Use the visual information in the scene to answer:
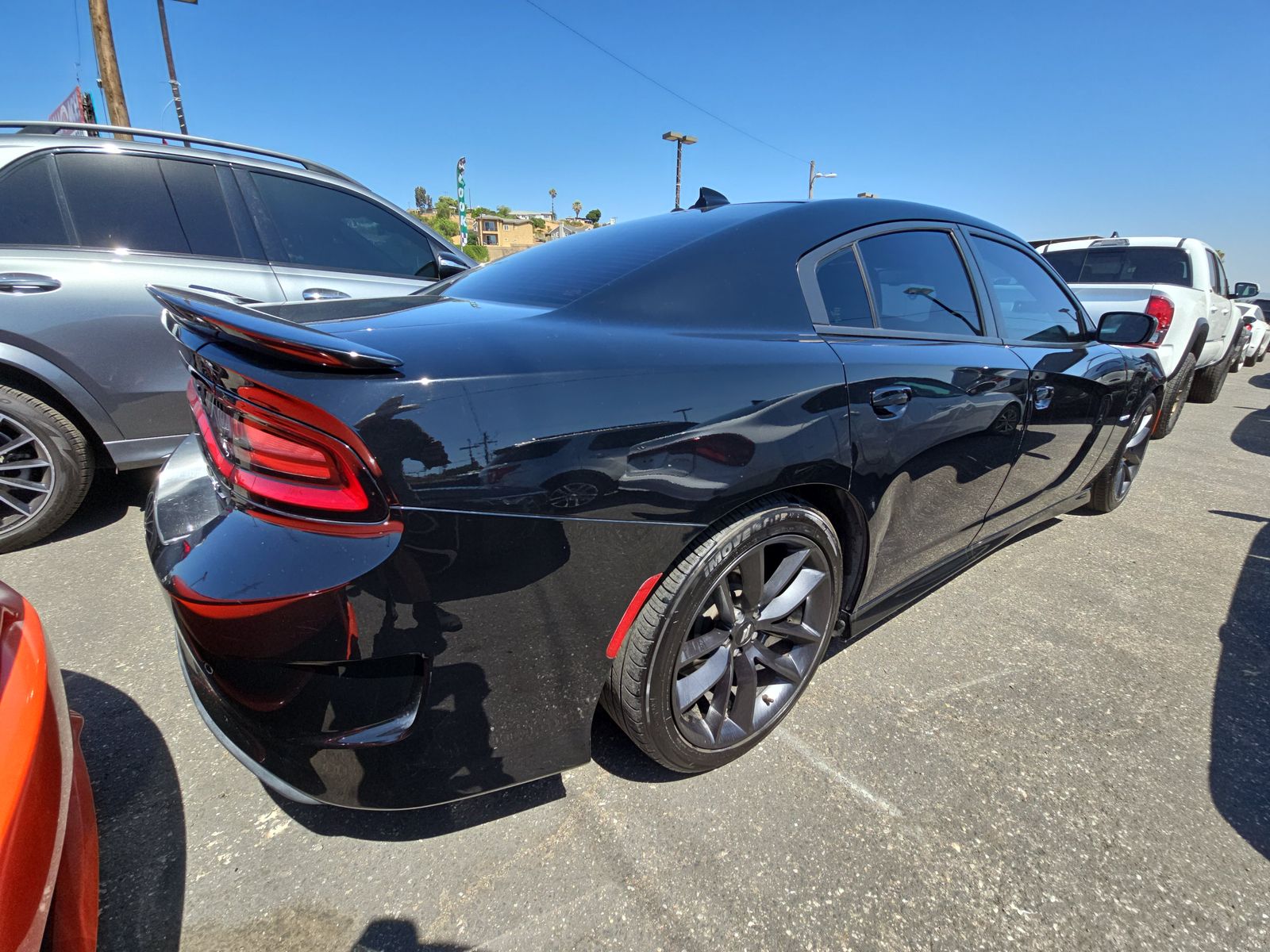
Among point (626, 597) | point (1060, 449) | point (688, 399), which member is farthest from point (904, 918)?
point (1060, 449)

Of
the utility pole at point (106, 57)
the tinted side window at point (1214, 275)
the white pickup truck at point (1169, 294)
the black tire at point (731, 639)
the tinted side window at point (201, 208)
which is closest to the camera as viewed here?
the black tire at point (731, 639)

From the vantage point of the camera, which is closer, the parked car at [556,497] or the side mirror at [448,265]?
the parked car at [556,497]

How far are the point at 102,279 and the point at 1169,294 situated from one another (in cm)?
771

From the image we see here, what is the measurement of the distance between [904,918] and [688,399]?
126 centimetres

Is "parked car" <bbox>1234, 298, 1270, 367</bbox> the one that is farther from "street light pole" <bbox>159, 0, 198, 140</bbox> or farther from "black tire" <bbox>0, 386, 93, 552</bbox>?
"street light pole" <bbox>159, 0, 198, 140</bbox>

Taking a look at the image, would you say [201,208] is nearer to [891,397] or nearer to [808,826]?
[891,397]

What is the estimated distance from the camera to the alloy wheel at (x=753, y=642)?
1.67m

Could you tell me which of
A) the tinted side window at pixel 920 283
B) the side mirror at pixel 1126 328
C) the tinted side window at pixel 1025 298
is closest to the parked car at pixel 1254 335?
the side mirror at pixel 1126 328

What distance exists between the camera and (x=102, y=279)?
2725 millimetres

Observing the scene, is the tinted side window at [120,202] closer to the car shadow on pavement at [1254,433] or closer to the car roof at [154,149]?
the car roof at [154,149]

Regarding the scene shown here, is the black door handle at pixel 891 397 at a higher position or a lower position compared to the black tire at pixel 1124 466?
higher

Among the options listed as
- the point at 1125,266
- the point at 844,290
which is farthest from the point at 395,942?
the point at 1125,266

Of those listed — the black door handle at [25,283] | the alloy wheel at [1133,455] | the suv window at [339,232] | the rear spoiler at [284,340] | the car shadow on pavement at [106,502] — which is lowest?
the car shadow on pavement at [106,502]

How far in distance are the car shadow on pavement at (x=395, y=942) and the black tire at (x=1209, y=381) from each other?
10.3 metres
